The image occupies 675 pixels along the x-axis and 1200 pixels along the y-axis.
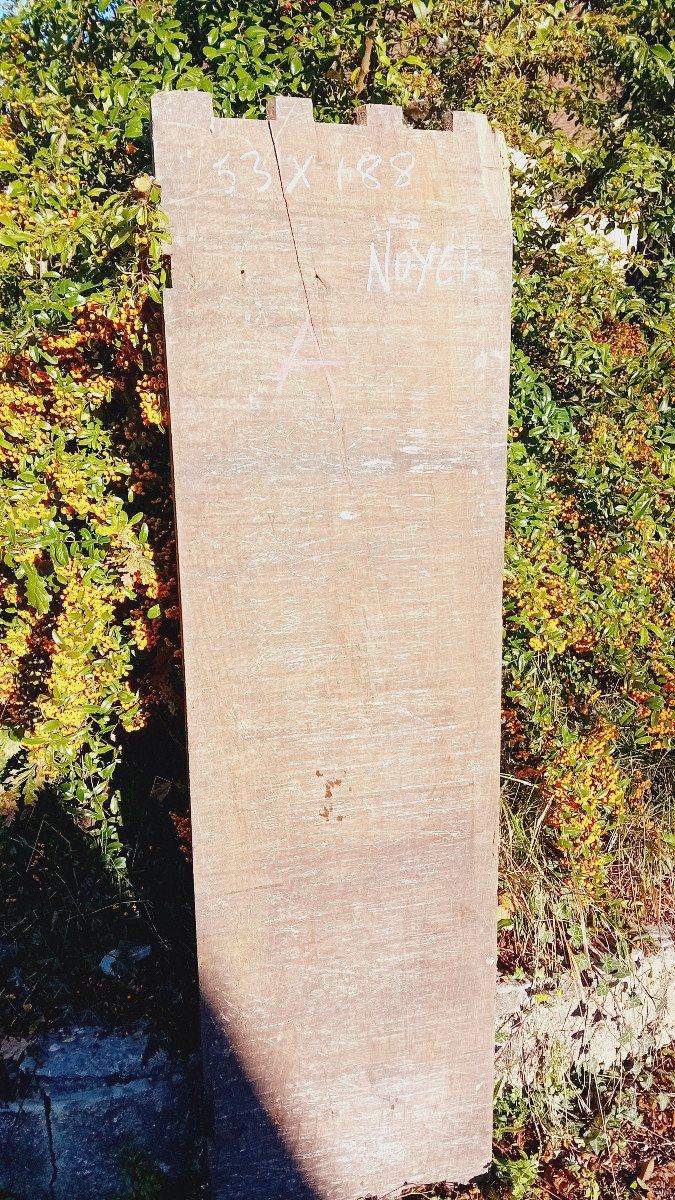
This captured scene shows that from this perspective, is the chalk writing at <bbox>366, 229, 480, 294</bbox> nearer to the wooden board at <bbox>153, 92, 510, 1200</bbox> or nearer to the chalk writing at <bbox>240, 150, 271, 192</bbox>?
the wooden board at <bbox>153, 92, 510, 1200</bbox>

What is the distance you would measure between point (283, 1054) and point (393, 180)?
2.32m

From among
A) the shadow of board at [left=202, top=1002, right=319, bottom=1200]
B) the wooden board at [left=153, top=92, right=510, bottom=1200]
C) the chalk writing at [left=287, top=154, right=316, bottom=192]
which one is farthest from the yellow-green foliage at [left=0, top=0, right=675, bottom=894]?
the shadow of board at [left=202, top=1002, right=319, bottom=1200]

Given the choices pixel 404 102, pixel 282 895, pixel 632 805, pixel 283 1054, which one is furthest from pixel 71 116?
pixel 632 805

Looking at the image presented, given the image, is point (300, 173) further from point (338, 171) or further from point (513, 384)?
point (513, 384)

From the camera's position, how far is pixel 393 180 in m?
1.94

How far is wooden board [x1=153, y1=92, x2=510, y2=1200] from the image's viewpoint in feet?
6.20

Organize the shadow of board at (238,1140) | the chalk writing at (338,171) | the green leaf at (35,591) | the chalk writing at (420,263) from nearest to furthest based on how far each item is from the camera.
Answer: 1. the chalk writing at (338,171)
2. the chalk writing at (420,263)
3. the shadow of board at (238,1140)
4. the green leaf at (35,591)

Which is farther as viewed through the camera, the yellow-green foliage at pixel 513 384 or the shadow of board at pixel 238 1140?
the yellow-green foliage at pixel 513 384

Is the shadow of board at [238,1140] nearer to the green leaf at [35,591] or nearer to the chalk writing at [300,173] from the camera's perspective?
the green leaf at [35,591]

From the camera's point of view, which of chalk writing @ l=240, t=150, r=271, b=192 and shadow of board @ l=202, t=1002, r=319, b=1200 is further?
shadow of board @ l=202, t=1002, r=319, b=1200

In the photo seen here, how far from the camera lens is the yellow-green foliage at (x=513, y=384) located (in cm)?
232

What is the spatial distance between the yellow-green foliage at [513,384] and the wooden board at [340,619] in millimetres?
415

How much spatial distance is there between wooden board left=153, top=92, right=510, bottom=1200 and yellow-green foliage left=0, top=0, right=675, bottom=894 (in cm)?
42

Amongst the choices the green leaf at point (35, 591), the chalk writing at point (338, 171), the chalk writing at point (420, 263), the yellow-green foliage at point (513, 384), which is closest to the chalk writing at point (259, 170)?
the chalk writing at point (338, 171)
